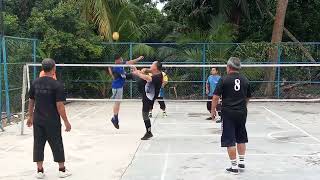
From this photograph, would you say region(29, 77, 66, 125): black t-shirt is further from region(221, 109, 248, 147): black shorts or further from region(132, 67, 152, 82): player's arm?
region(132, 67, 152, 82): player's arm

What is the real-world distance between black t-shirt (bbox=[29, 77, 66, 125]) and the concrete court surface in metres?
0.92

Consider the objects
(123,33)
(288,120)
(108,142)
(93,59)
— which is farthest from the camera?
(123,33)

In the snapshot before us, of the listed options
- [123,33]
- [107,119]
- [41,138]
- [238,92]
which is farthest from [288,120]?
[123,33]

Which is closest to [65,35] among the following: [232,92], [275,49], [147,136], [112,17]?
[112,17]

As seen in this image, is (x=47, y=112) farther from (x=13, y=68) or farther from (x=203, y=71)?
(x=203, y=71)

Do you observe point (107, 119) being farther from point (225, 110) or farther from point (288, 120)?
point (225, 110)

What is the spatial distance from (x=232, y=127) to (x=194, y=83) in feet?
48.8

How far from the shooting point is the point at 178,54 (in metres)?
23.2

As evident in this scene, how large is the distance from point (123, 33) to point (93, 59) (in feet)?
9.05

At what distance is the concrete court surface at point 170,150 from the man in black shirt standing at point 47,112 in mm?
464

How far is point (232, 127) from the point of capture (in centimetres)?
812

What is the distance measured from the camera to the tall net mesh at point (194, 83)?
22547 millimetres

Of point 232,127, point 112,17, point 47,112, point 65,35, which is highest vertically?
point 112,17

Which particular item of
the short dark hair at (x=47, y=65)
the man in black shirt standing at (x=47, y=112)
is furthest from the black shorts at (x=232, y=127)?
the short dark hair at (x=47, y=65)
